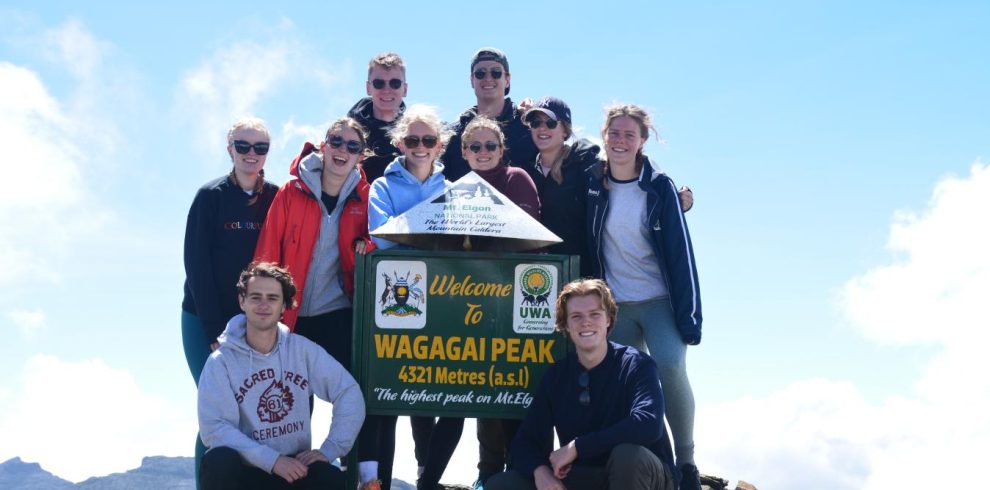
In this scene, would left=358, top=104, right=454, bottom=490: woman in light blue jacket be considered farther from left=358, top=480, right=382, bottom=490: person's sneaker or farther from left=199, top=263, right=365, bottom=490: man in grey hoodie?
left=199, top=263, right=365, bottom=490: man in grey hoodie

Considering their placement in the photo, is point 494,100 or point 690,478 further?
point 494,100

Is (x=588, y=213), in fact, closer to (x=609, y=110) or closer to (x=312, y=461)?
(x=609, y=110)

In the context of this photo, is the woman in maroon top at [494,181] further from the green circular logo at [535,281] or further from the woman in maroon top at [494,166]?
the green circular logo at [535,281]

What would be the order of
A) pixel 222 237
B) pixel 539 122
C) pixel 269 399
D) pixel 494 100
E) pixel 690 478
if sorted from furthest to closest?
pixel 494 100, pixel 539 122, pixel 222 237, pixel 690 478, pixel 269 399

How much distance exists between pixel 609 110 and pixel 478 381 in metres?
2.13

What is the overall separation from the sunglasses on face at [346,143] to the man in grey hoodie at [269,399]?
3.36 ft

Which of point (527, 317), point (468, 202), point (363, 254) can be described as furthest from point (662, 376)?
point (363, 254)

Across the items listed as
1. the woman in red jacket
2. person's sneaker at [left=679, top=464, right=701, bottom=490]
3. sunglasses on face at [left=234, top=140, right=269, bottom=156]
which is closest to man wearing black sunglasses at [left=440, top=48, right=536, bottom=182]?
the woman in red jacket

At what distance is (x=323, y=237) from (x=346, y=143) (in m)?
0.68

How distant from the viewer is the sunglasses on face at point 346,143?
660 centimetres

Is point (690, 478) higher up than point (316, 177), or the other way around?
point (316, 177)

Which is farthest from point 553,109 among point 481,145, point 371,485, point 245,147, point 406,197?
point 371,485

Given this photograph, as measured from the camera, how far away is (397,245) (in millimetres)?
6434

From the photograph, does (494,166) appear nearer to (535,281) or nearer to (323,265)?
(535,281)
